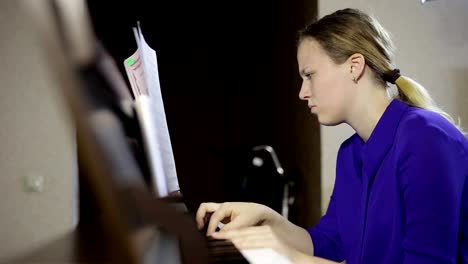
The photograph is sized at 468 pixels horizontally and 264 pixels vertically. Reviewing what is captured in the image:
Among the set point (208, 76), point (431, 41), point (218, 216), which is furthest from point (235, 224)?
point (208, 76)

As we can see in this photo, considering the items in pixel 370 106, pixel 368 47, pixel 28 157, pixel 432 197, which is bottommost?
pixel 28 157

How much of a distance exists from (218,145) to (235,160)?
0.29 m

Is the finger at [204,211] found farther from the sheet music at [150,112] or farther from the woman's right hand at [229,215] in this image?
the sheet music at [150,112]

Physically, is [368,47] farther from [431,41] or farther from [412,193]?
[431,41]

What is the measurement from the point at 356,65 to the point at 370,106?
101 mm

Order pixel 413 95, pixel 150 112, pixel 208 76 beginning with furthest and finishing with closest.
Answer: pixel 208 76, pixel 413 95, pixel 150 112

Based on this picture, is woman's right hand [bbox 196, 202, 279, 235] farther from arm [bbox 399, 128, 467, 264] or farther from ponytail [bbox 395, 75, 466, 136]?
ponytail [bbox 395, 75, 466, 136]

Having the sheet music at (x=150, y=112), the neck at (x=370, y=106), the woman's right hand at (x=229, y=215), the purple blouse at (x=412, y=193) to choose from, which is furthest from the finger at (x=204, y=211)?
the neck at (x=370, y=106)

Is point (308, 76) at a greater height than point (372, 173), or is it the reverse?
point (308, 76)

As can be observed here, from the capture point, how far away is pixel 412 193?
2.94ft

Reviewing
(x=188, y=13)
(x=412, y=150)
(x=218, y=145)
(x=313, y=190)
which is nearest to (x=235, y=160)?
(x=218, y=145)

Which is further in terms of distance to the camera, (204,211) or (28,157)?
(28,157)

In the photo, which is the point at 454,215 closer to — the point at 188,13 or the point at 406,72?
the point at 406,72

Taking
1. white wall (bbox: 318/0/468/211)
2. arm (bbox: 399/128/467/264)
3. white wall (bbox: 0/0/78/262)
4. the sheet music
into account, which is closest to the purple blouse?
arm (bbox: 399/128/467/264)
